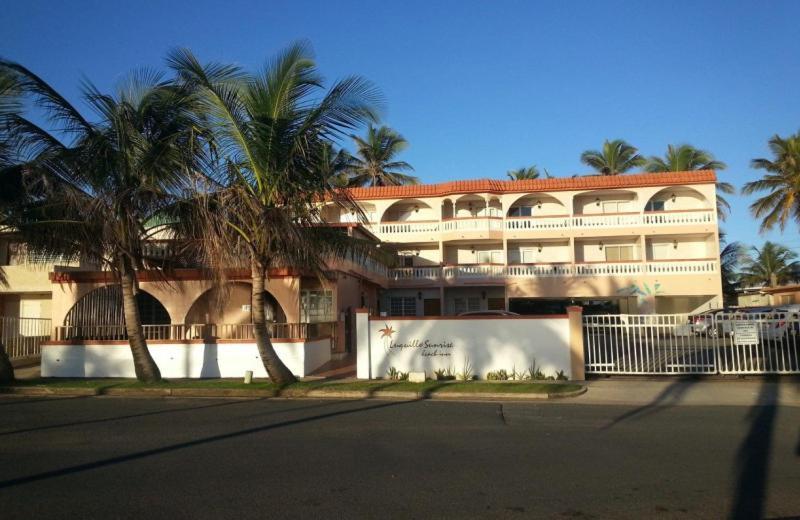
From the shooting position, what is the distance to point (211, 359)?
57.7 feet

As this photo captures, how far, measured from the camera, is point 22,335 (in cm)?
2203

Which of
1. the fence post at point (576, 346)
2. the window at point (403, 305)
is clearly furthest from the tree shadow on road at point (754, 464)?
the window at point (403, 305)

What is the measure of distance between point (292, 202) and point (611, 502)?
34.3 feet

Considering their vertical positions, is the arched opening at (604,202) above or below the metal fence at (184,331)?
above

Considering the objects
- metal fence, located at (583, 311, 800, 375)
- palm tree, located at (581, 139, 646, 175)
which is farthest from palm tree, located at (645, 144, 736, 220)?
metal fence, located at (583, 311, 800, 375)

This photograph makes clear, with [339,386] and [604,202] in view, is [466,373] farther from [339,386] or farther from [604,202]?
[604,202]

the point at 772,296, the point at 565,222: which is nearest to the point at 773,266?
the point at 772,296

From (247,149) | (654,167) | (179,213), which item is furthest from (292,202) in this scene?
(654,167)

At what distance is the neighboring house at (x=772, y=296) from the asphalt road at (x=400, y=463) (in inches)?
1279

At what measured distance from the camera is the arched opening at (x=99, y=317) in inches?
726

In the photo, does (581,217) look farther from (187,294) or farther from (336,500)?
(336,500)

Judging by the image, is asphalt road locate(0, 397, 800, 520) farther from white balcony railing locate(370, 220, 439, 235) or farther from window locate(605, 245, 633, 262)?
window locate(605, 245, 633, 262)

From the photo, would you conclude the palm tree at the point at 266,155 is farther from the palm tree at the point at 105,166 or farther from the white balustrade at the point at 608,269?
the white balustrade at the point at 608,269

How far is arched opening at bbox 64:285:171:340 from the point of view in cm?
1844
